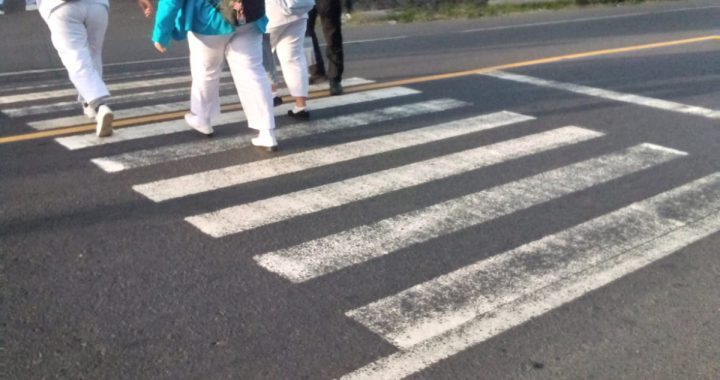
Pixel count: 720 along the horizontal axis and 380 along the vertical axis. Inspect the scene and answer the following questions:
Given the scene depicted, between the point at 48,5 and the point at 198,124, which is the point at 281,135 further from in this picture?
the point at 48,5

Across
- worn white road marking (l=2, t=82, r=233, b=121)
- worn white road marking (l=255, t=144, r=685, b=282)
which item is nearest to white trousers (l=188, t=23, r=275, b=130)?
worn white road marking (l=255, t=144, r=685, b=282)

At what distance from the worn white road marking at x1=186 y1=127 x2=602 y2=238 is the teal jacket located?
1.49m

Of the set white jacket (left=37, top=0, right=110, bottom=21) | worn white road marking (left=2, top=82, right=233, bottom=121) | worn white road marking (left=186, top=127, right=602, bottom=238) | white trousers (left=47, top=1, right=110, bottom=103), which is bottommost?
worn white road marking (left=186, top=127, right=602, bottom=238)

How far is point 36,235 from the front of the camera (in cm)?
471

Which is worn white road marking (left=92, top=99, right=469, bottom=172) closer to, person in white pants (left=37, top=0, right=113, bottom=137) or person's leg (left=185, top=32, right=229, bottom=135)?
person's leg (left=185, top=32, right=229, bottom=135)

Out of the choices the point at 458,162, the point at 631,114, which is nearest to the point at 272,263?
the point at 458,162

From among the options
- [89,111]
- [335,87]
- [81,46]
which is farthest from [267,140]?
[335,87]

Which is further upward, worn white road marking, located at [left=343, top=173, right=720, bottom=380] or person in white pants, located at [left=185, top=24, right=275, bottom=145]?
person in white pants, located at [left=185, top=24, right=275, bottom=145]

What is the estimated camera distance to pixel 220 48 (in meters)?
6.43

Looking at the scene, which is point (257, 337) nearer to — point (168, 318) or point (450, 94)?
point (168, 318)

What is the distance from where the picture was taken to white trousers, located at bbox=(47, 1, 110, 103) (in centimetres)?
647

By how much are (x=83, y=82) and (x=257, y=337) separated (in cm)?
364

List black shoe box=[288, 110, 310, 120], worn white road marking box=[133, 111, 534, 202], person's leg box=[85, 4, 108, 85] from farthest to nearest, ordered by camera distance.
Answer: black shoe box=[288, 110, 310, 120], person's leg box=[85, 4, 108, 85], worn white road marking box=[133, 111, 534, 202]

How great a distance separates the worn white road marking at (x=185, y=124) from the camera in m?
6.68
